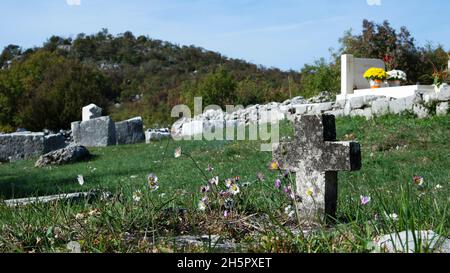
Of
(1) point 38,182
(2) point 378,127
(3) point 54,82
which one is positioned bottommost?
(1) point 38,182

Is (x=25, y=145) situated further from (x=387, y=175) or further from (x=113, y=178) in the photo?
(x=387, y=175)

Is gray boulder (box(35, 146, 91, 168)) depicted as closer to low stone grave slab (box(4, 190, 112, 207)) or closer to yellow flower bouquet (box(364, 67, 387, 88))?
low stone grave slab (box(4, 190, 112, 207))

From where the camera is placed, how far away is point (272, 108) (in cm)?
1984

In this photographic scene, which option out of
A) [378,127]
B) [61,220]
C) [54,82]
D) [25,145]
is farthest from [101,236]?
[54,82]

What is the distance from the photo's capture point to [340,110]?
1658 centimetres

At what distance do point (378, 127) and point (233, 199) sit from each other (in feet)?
30.3

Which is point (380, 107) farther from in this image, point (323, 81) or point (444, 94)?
point (323, 81)

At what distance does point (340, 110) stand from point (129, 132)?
7263 millimetres

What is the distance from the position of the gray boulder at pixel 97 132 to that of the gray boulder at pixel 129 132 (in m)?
0.19

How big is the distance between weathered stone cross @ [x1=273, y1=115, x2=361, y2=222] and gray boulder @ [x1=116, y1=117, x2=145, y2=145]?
16209 millimetres

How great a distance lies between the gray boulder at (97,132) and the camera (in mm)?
19391

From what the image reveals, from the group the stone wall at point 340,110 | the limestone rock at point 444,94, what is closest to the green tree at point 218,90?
the stone wall at point 340,110

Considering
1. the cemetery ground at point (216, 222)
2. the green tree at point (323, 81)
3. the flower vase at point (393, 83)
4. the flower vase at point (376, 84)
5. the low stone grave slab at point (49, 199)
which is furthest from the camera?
the green tree at point (323, 81)

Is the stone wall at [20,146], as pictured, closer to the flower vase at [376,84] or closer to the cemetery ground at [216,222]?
the flower vase at [376,84]
